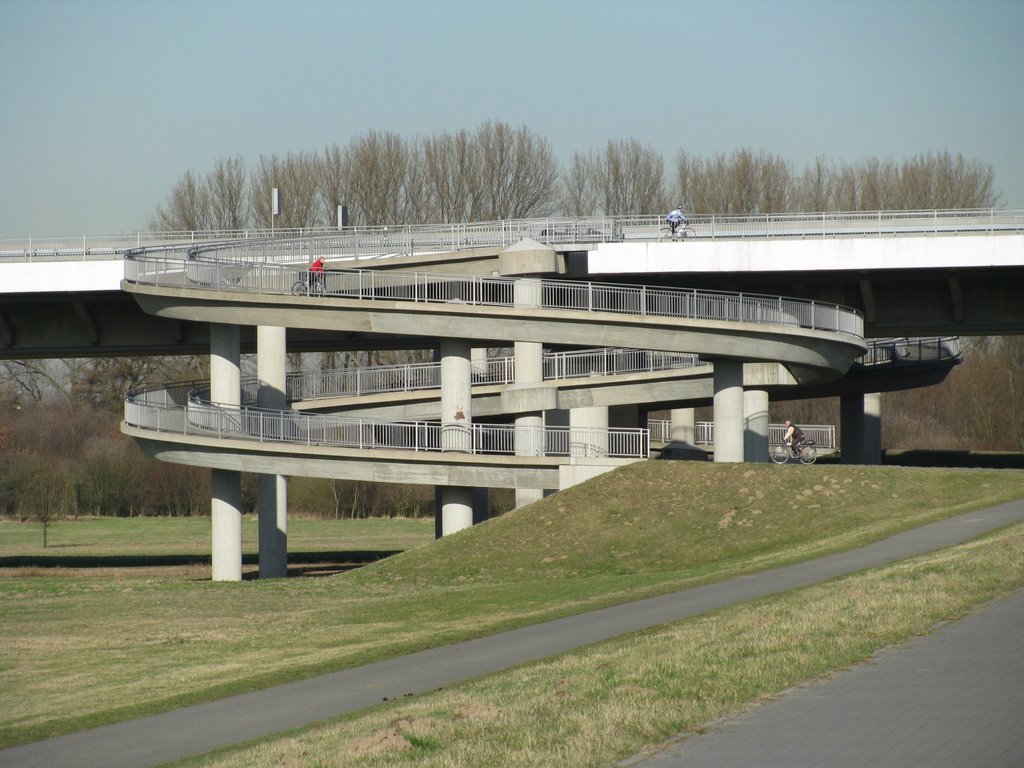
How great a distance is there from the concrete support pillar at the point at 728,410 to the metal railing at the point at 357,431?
2035 millimetres

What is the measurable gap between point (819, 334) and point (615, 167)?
42.4 metres

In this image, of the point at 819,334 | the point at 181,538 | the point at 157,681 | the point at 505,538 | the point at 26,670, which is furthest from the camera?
the point at 181,538

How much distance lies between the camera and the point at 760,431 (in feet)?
139

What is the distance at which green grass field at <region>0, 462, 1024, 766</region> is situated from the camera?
511 inches

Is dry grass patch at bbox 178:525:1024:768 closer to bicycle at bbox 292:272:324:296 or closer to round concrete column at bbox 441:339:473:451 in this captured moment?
round concrete column at bbox 441:339:473:451

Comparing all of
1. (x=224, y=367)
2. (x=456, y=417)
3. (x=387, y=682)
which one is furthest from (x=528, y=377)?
(x=387, y=682)

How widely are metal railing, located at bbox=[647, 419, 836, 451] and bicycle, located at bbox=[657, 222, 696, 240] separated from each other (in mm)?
8915

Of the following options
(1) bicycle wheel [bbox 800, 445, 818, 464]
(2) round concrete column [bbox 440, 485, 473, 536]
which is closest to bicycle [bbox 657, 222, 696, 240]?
(1) bicycle wheel [bbox 800, 445, 818, 464]

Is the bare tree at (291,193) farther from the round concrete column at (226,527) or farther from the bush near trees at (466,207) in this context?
the round concrete column at (226,527)

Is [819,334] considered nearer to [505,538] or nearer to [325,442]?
[505,538]

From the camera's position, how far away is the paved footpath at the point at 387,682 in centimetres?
1334

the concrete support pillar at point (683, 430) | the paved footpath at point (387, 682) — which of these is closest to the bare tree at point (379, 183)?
the concrete support pillar at point (683, 430)

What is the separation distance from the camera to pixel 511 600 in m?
24.2

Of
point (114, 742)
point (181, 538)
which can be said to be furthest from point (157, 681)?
point (181, 538)
